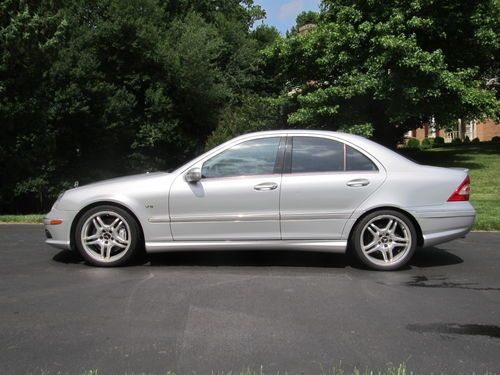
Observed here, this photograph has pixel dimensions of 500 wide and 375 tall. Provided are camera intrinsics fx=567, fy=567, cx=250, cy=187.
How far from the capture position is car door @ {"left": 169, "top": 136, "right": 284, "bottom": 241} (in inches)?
247

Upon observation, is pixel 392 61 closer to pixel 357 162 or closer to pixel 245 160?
pixel 357 162

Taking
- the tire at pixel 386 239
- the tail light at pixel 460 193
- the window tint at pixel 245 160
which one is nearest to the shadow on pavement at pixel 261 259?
the tire at pixel 386 239


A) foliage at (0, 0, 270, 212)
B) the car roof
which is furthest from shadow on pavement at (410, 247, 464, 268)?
foliage at (0, 0, 270, 212)

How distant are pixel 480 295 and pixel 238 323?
8.02 feet

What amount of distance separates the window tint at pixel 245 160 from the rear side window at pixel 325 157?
0.86 feet

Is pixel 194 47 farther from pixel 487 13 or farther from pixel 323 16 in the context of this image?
pixel 487 13

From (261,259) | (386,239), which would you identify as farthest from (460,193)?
(261,259)

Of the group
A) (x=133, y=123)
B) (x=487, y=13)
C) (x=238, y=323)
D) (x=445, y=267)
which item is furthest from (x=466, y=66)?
(x=238, y=323)

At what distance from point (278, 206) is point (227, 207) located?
0.57 m

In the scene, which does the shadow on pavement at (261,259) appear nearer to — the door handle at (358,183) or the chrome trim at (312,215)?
the chrome trim at (312,215)

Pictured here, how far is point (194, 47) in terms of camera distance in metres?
30.8

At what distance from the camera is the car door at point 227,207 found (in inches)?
247

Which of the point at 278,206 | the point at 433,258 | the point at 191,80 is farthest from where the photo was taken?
the point at 191,80

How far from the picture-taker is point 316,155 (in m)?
6.47
